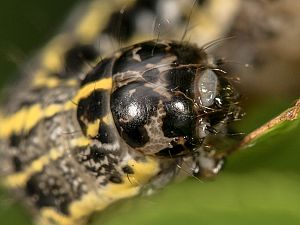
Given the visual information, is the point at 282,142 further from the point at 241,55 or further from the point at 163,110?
the point at 241,55

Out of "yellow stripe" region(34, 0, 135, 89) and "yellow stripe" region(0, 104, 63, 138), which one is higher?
"yellow stripe" region(34, 0, 135, 89)

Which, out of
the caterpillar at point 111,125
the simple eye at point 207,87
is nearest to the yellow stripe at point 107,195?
the caterpillar at point 111,125

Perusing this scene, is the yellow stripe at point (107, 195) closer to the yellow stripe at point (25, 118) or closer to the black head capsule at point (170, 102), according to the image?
the black head capsule at point (170, 102)

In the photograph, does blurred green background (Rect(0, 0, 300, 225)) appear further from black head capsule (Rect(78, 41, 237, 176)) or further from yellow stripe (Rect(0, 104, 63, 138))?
yellow stripe (Rect(0, 104, 63, 138))

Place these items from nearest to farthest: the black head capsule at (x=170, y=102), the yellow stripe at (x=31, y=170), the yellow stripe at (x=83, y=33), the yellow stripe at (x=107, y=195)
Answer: the black head capsule at (x=170, y=102), the yellow stripe at (x=107, y=195), the yellow stripe at (x=31, y=170), the yellow stripe at (x=83, y=33)

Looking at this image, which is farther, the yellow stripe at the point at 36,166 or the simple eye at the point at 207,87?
the yellow stripe at the point at 36,166

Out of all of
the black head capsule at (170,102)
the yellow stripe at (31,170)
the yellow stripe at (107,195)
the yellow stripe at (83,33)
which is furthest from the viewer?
the yellow stripe at (83,33)

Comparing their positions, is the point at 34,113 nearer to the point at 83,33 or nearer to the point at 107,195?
the point at 107,195

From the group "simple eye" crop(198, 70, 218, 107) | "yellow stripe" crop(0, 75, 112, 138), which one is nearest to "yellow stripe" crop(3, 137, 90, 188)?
"yellow stripe" crop(0, 75, 112, 138)
